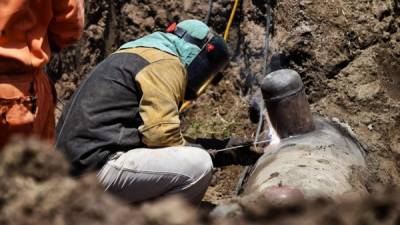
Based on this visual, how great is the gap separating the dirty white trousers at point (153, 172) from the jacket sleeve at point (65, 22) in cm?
74

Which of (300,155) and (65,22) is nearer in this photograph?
(65,22)

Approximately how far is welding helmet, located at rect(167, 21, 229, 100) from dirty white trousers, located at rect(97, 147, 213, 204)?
0.40 metres

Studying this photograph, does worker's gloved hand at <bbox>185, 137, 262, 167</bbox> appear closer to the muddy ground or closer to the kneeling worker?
the kneeling worker

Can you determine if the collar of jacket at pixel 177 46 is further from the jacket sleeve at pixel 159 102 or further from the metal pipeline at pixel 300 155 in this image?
the metal pipeline at pixel 300 155

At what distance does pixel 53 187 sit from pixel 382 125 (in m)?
3.82

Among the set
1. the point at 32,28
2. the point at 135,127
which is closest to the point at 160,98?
the point at 135,127

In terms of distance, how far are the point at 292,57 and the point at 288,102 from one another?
3.96 feet

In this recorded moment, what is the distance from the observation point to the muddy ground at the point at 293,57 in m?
5.27

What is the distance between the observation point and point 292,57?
5738 mm

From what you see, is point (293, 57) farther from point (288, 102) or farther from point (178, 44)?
point (178, 44)

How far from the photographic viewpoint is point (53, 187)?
1721 millimetres

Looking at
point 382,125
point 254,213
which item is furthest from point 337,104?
point 254,213

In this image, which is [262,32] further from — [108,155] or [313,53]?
[108,155]

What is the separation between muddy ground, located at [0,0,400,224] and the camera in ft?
17.3
